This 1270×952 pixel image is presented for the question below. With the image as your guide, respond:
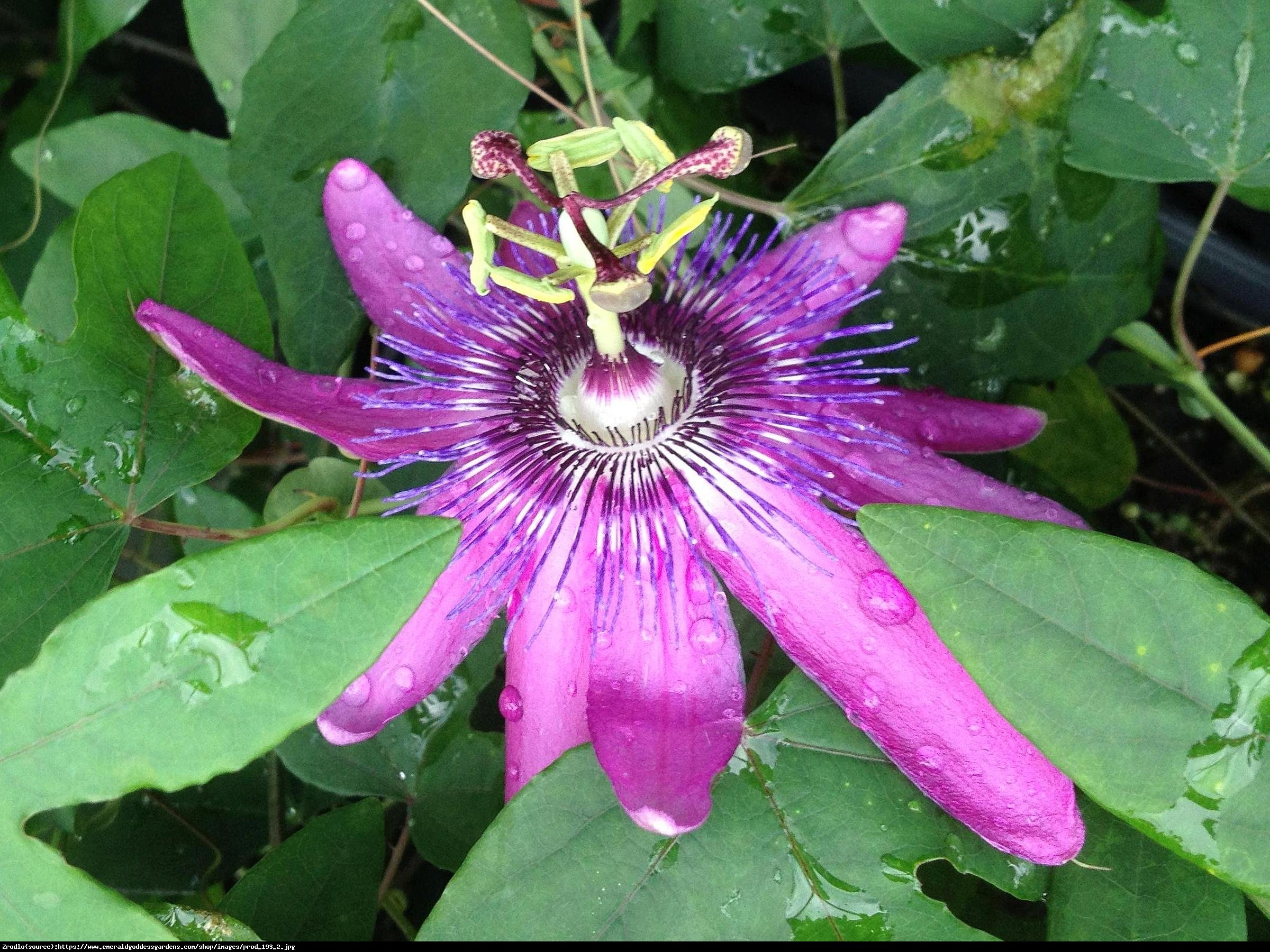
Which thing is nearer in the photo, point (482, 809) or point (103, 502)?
point (103, 502)

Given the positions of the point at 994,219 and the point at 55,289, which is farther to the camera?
the point at 55,289

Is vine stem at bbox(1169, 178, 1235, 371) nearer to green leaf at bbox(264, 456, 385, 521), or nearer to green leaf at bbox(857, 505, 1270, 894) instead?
green leaf at bbox(857, 505, 1270, 894)

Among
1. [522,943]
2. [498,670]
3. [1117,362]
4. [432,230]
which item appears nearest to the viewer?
[522,943]

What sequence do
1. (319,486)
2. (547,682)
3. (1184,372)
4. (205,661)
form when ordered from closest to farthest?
1. (205,661)
2. (547,682)
3. (319,486)
4. (1184,372)

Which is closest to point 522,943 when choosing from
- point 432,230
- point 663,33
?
point 432,230

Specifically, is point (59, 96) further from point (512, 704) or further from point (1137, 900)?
point (1137, 900)

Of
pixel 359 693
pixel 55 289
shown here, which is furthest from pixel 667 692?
pixel 55 289

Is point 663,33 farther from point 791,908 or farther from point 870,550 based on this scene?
point 791,908
